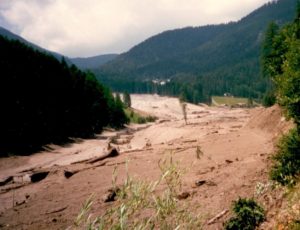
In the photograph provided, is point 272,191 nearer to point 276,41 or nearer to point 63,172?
point 63,172

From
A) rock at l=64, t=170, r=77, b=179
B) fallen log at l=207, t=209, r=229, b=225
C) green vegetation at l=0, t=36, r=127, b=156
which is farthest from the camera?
green vegetation at l=0, t=36, r=127, b=156

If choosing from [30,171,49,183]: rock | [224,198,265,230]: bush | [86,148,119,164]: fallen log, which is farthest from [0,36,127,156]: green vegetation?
[224,198,265,230]: bush

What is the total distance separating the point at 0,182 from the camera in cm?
3100

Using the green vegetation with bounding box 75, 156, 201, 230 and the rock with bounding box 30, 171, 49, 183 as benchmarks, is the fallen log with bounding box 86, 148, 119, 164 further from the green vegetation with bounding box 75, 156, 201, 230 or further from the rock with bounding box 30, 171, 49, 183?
the green vegetation with bounding box 75, 156, 201, 230

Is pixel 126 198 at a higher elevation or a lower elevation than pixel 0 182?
higher

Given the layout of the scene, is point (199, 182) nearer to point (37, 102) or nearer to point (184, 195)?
point (184, 195)

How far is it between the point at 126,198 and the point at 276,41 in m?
54.9

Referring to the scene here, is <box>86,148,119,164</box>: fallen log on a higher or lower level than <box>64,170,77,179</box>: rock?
lower

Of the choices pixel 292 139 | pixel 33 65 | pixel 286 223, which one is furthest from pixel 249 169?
pixel 33 65

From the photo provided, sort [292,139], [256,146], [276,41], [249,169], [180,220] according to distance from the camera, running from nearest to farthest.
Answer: [180,220]
[292,139]
[249,169]
[256,146]
[276,41]

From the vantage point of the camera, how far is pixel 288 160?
1694cm

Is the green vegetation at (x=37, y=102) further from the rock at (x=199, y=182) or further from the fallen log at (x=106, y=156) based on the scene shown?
the rock at (x=199, y=182)

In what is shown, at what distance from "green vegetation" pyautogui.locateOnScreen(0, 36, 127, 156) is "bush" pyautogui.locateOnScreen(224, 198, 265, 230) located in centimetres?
3784

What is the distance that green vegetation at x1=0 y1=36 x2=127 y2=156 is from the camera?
161ft
